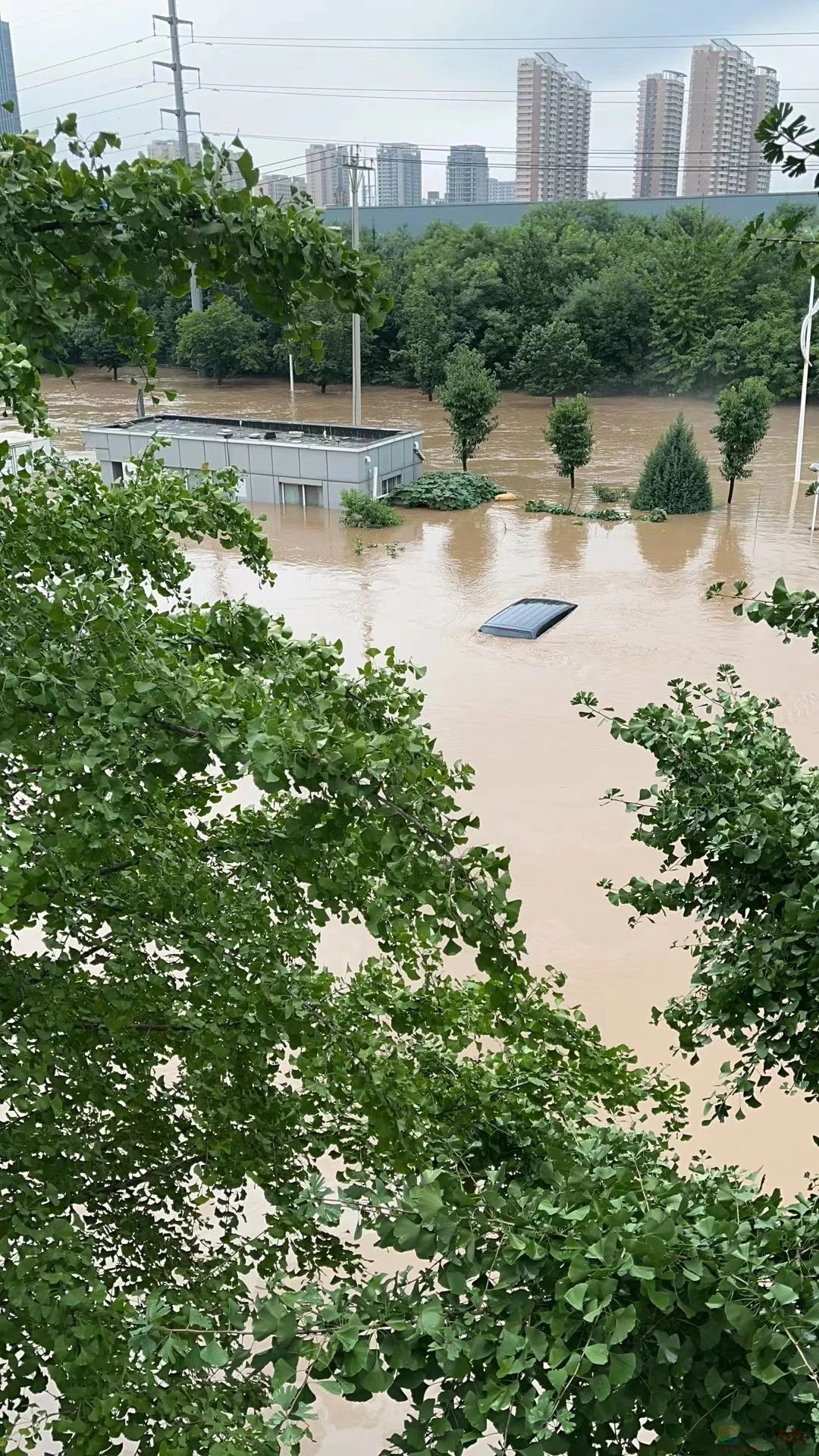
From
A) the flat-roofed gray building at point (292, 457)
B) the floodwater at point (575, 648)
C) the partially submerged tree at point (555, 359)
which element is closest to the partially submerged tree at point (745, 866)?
the floodwater at point (575, 648)

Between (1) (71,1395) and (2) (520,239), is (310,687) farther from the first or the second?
A: (2) (520,239)

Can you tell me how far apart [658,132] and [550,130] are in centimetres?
741

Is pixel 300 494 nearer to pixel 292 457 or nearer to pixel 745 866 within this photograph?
pixel 292 457

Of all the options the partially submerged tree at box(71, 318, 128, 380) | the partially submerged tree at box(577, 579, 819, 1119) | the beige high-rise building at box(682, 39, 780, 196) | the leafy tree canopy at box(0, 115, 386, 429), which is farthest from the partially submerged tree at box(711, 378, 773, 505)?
the beige high-rise building at box(682, 39, 780, 196)

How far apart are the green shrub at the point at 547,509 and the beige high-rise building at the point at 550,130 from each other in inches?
1969

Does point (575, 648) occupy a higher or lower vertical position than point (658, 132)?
lower

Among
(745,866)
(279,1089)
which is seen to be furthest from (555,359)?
(745,866)

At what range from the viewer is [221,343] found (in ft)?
163

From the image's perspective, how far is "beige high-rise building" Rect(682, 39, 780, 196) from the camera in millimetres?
66125

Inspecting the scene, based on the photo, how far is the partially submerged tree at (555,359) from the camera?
4547cm

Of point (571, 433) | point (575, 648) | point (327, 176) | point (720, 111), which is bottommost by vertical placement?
point (575, 648)

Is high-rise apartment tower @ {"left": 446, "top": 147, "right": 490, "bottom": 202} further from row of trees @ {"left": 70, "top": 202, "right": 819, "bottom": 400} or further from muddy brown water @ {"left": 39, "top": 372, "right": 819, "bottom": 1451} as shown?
muddy brown water @ {"left": 39, "top": 372, "right": 819, "bottom": 1451}

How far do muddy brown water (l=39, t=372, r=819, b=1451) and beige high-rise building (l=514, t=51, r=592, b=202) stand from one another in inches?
1680

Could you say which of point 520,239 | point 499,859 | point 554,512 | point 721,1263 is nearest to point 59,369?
point 499,859
